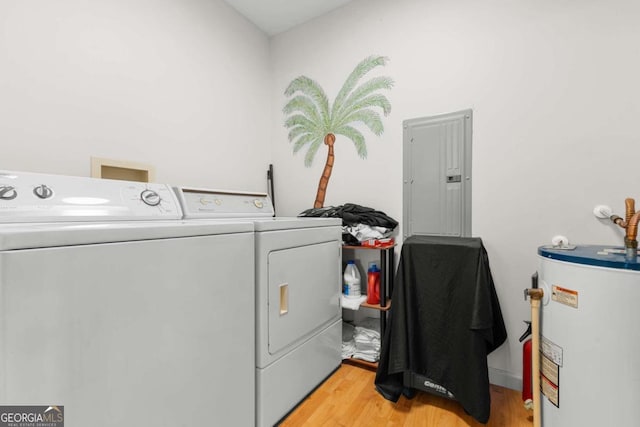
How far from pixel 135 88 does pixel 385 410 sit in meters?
2.32

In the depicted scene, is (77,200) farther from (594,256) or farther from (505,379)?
(505,379)

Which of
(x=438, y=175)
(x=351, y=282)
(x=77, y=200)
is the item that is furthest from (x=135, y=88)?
(x=438, y=175)

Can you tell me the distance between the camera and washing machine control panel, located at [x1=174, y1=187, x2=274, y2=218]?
160cm

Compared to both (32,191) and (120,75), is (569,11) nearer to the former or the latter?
(120,75)

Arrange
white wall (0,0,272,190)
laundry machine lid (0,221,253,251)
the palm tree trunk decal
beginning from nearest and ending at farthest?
laundry machine lid (0,221,253,251) < white wall (0,0,272,190) < the palm tree trunk decal

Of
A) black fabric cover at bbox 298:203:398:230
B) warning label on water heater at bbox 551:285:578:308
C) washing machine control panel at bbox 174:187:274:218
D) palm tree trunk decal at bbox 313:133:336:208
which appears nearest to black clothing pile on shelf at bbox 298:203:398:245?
black fabric cover at bbox 298:203:398:230

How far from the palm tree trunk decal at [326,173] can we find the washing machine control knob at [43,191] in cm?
170

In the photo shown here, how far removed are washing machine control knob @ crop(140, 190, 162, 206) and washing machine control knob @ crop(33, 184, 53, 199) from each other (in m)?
0.33

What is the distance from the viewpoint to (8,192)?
1.04 meters

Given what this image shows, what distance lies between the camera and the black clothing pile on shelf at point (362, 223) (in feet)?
6.74

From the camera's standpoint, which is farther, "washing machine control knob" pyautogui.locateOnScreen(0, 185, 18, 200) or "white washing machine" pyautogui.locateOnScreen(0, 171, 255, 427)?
"washing machine control knob" pyautogui.locateOnScreen(0, 185, 18, 200)

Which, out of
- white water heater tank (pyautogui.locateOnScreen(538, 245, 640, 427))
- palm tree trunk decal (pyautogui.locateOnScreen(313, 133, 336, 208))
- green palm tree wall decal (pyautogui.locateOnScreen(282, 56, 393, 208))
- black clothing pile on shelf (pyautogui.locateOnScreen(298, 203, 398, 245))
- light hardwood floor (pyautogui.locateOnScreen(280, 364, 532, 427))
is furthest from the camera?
palm tree trunk decal (pyautogui.locateOnScreen(313, 133, 336, 208))

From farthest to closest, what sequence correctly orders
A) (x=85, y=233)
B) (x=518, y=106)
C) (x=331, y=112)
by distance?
(x=331, y=112) < (x=518, y=106) < (x=85, y=233)

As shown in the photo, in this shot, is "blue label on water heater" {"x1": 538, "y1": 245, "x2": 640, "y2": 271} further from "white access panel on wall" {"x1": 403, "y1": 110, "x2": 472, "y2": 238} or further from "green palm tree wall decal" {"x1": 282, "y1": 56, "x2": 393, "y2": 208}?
"green palm tree wall decal" {"x1": 282, "y1": 56, "x2": 393, "y2": 208}
